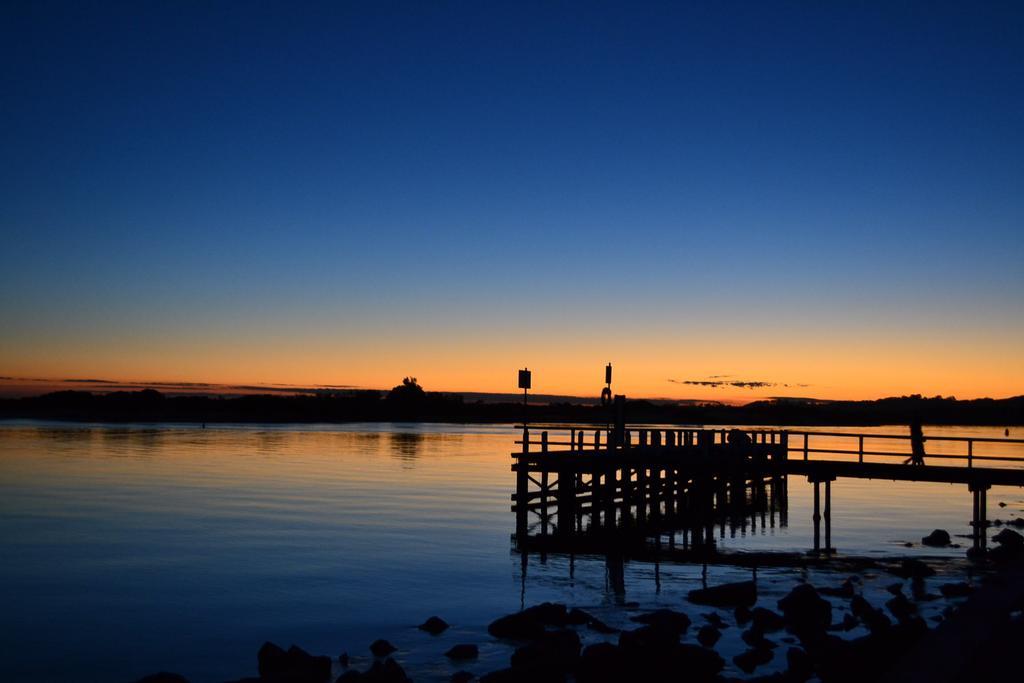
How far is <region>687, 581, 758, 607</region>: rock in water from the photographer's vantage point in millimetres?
20203

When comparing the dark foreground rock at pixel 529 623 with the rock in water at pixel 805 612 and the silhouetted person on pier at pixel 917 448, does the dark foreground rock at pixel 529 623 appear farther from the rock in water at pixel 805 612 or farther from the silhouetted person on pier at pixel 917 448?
the silhouetted person on pier at pixel 917 448

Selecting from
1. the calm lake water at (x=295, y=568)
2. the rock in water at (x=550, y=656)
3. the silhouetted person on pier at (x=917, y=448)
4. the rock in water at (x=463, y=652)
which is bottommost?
the calm lake water at (x=295, y=568)

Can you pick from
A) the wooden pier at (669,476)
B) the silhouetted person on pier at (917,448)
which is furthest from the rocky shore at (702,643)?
the silhouetted person on pier at (917,448)

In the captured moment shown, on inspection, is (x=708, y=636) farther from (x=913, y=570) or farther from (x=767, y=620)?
(x=913, y=570)

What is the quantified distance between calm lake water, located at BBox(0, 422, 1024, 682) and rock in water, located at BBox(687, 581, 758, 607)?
0.63 meters

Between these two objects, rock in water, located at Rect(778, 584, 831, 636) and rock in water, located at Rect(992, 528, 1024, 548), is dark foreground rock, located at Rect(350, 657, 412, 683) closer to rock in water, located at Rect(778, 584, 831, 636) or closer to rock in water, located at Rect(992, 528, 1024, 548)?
rock in water, located at Rect(778, 584, 831, 636)

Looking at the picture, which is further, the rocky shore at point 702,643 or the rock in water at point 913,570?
the rock in water at point 913,570

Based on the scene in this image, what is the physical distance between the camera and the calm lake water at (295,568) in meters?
17.9

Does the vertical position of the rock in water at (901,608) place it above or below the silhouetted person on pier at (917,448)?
below

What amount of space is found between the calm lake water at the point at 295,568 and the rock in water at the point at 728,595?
626mm

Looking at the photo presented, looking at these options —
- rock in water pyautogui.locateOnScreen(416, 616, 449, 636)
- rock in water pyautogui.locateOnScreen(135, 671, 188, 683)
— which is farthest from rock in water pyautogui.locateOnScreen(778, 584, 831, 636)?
rock in water pyautogui.locateOnScreen(135, 671, 188, 683)

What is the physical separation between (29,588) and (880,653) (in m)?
20.3

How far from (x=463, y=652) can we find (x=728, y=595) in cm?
717

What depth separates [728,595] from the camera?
67.3 ft
